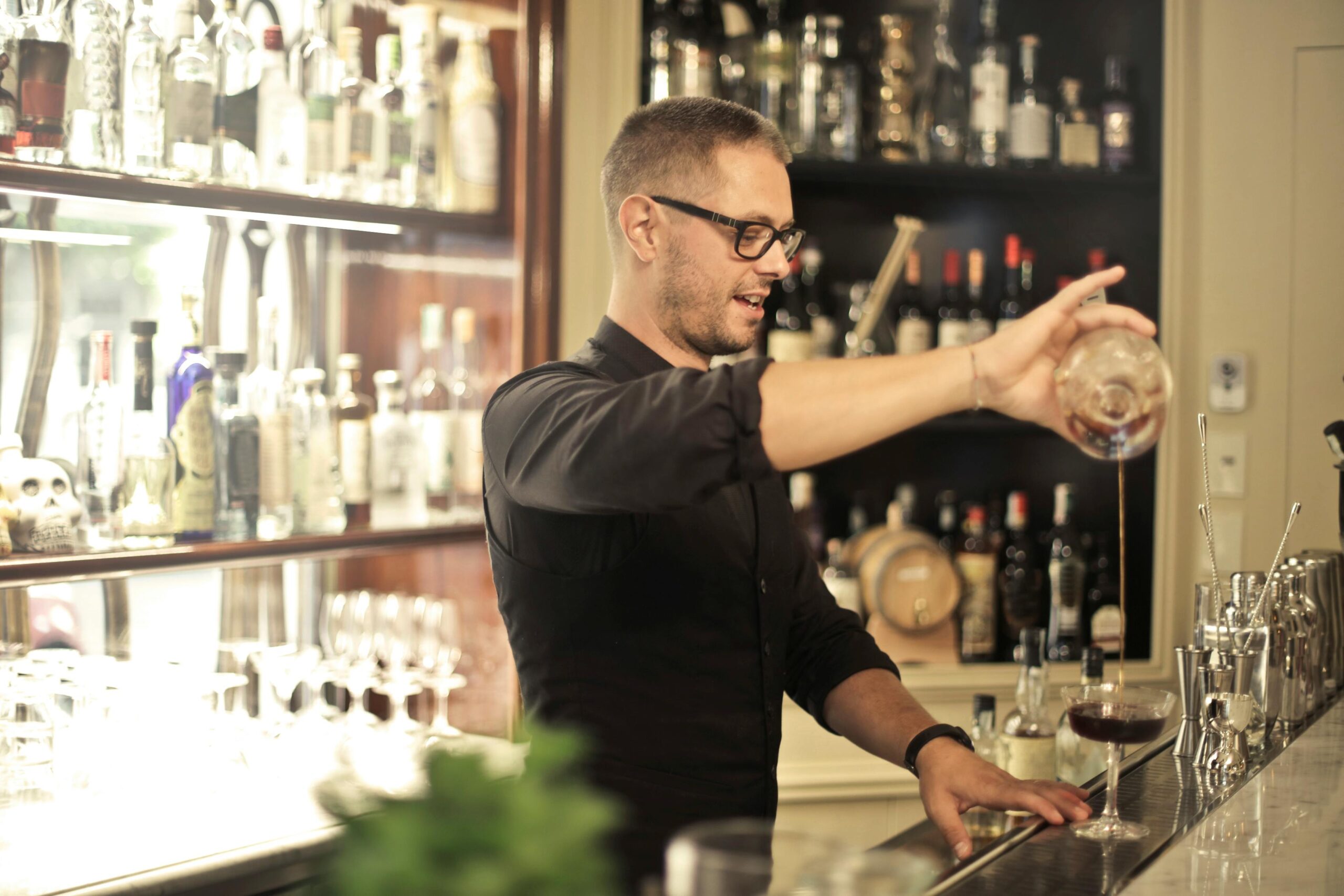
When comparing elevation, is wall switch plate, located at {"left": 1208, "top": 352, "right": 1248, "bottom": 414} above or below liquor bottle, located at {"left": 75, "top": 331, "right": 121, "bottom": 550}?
above

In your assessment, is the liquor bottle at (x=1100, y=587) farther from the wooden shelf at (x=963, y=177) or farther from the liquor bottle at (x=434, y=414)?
the liquor bottle at (x=434, y=414)

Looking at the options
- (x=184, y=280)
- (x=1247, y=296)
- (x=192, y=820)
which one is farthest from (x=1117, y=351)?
(x=1247, y=296)

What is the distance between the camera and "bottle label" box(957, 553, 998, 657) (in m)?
2.59

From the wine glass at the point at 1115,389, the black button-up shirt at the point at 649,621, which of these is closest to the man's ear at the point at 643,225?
the black button-up shirt at the point at 649,621

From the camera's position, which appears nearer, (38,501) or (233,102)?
(38,501)

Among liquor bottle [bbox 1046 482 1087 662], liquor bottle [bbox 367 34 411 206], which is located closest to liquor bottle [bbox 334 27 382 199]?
liquor bottle [bbox 367 34 411 206]

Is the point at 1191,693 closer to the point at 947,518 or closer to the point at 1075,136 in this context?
the point at 947,518

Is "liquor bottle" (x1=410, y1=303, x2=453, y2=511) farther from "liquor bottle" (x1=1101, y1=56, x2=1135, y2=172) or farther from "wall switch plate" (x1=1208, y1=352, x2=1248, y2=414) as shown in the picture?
"wall switch plate" (x1=1208, y1=352, x2=1248, y2=414)

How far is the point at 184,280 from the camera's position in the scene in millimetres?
2041

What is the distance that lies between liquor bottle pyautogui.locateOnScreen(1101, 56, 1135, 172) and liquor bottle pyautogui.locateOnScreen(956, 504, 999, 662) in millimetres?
791

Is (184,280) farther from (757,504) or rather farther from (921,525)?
(921,525)

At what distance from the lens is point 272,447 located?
2.02m

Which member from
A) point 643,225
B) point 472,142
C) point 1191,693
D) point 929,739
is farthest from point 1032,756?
point 472,142

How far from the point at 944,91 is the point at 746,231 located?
5.03ft
